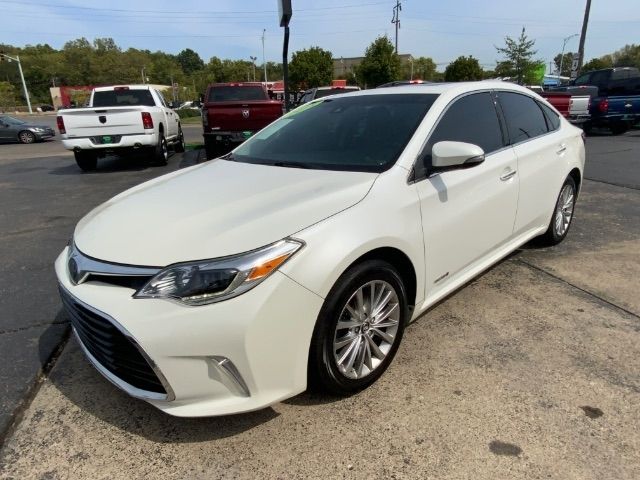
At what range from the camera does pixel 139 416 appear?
8.29 ft

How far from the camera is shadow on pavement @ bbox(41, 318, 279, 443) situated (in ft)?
7.87

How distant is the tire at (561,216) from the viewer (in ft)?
15.2

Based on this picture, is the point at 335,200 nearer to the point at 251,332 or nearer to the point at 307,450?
the point at 251,332

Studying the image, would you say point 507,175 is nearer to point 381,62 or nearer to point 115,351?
point 115,351

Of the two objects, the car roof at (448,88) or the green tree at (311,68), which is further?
the green tree at (311,68)

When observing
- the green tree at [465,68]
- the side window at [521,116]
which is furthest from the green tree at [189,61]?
the side window at [521,116]

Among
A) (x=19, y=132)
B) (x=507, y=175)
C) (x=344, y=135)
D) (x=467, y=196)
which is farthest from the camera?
(x=19, y=132)

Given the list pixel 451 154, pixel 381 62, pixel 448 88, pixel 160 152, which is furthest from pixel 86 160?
pixel 381 62

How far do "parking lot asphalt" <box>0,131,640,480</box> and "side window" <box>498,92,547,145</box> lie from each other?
122 cm

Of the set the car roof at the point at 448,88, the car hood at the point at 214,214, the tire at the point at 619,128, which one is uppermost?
the car roof at the point at 448,88

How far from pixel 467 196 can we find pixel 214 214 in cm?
165

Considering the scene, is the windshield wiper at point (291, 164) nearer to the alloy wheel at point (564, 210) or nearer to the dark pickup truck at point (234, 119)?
the alloy wheel at point (564, 210)

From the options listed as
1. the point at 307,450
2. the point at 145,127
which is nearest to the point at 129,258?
the point at 307,450

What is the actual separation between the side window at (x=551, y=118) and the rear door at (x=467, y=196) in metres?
1.04
